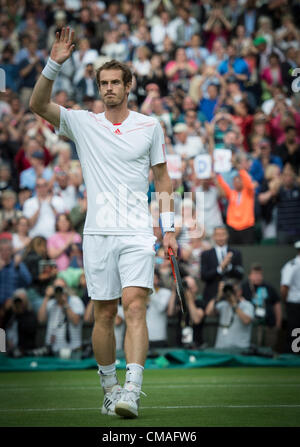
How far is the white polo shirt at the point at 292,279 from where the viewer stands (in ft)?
43.8

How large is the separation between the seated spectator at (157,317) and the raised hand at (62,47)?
291 inches

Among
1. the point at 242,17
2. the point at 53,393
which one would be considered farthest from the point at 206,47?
the point at 53,393

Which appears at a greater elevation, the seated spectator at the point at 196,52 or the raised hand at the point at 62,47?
the seated spectator at the point at 196,52

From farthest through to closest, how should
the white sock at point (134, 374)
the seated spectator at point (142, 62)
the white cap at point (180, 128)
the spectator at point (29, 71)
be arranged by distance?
1. the spectator at point (29, 71)
2. the seated spectator at point (142, 62)
3. the white cap at point (180, 128)
4. the white sock at point (134, 374)

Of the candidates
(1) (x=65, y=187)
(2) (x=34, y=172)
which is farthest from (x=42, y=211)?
(2) (x=34, y=172)

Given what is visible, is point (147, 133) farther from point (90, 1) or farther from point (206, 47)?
point (90, 1)

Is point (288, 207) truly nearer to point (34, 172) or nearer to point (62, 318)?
point (62, 318)

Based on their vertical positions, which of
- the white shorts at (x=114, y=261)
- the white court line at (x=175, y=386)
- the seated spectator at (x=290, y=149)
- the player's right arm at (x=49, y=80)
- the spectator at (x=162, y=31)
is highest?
the spectator at (x=162, y=31)

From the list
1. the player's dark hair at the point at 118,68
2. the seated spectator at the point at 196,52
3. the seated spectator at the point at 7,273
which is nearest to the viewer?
the player's dark hair at the point at 118,68

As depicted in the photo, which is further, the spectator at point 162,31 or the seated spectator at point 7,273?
the spectator at point 162,31

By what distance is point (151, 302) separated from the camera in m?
13.3

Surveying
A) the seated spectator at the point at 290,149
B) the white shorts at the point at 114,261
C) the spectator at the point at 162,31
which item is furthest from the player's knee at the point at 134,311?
the spectator at the point at 162,31

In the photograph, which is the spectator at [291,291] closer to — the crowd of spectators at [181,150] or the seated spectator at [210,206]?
the crowd of spectators at [181,150]

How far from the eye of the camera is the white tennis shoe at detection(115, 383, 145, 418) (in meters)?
5.86
